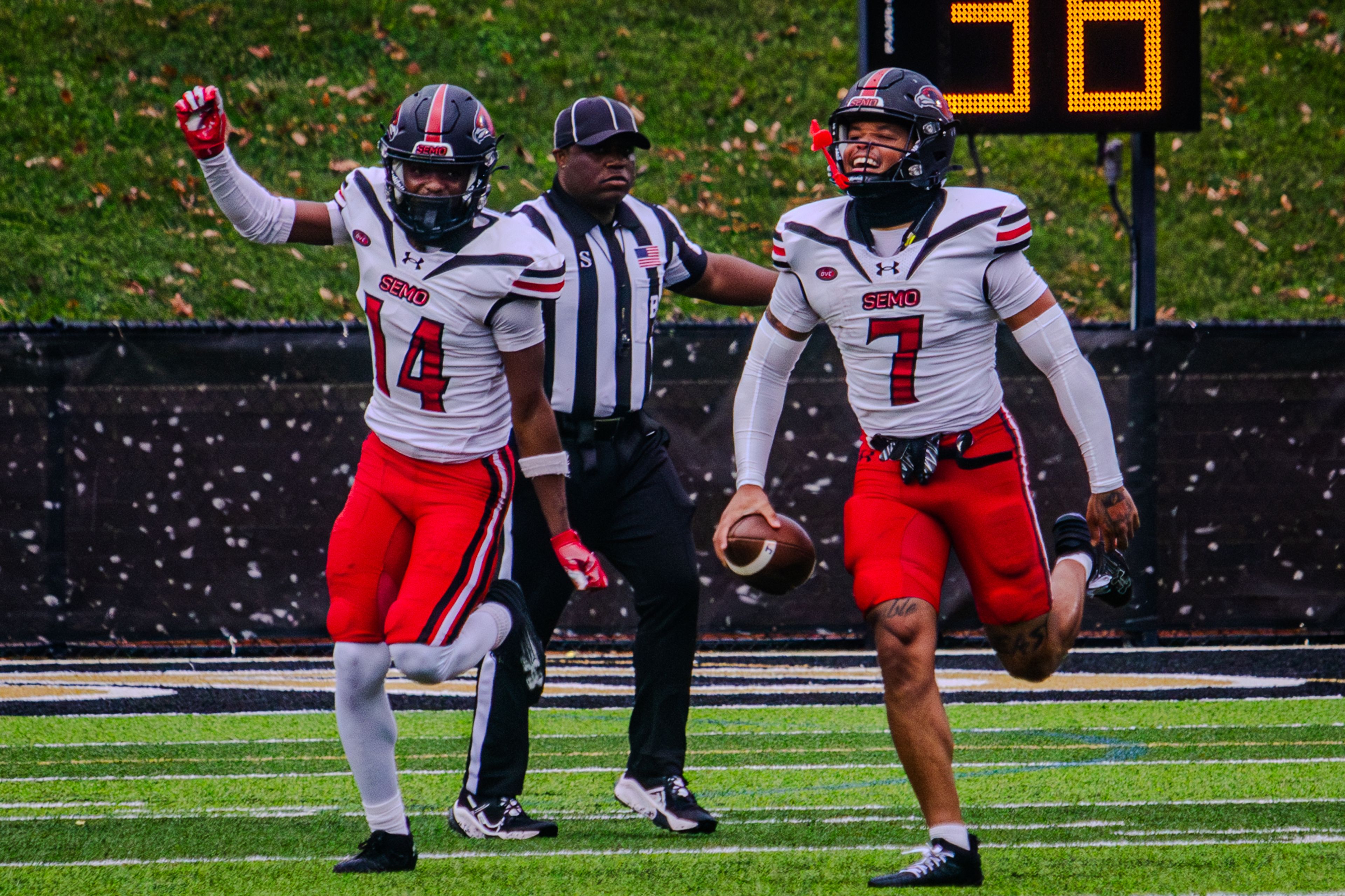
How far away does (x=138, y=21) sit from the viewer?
13047mm

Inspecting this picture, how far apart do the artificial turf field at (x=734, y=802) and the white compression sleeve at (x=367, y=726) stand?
0.17m

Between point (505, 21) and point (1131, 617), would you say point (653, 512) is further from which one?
point (505, 21)

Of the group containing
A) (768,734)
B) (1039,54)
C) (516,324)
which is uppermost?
(1039,54)

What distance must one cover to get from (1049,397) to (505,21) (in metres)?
6.97

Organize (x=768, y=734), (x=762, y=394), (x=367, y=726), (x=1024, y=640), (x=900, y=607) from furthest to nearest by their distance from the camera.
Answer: (x=768, y=734) → (x=762, y=394) → (x=1024, y=640) → (x=367, y=726) → (x=900, y=607)

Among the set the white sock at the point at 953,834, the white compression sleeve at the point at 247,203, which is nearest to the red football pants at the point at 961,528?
the white sock at the point at 953,834

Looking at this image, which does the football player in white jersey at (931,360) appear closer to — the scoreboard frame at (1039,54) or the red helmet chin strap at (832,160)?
the red helmet chin strap at (832,160)

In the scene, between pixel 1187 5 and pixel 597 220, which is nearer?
pixel 597 220

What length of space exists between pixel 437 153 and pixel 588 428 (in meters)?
0.93

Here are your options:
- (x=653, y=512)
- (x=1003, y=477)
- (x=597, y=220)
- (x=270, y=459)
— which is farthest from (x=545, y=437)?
(x=270, y=459)

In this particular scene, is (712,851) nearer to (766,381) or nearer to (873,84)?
(766,381)

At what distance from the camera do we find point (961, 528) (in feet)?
13.2

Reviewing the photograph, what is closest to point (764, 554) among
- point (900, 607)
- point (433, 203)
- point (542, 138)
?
point (900, 607)

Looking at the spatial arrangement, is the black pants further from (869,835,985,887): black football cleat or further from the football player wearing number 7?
(869,835,985,887): black football cleat
